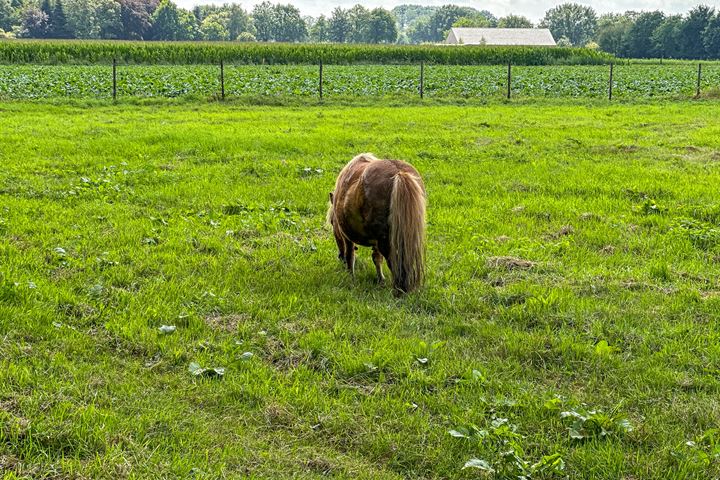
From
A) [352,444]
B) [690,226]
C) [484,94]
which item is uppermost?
[484,94]

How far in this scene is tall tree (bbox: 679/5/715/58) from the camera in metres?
86.3

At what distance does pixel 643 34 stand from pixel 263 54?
69.2m

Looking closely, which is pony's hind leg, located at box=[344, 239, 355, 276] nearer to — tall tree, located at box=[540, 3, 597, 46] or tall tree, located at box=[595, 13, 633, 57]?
tall tree, located at box=[595, 13, 633, 57]

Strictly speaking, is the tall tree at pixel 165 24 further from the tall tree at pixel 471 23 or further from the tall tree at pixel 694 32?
the tall tree at pixel 694 32

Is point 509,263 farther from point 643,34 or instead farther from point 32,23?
point 32,23

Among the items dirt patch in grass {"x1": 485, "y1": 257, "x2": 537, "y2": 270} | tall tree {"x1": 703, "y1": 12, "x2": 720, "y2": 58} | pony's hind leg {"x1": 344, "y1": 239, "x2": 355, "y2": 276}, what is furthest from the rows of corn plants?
tall tree {"x1": 703, "y1": 12, "x2": 720, "y2": 58}

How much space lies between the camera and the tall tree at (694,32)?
86312 mm

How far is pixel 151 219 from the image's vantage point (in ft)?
28.5

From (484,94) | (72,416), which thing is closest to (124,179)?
(72,416)

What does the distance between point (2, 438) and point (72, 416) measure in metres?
0.41

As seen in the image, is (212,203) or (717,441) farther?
(212,203)

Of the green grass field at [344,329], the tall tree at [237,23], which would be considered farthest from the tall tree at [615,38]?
the green grass field at [344,329]

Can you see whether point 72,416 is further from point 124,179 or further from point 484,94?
point 484,94

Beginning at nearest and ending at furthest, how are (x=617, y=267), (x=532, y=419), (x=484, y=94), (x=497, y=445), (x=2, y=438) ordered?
(x=2, y=438) < (x=497, y=445) < (x=532, y=419) < (x=617, y=267) < (x=484, y=94)
